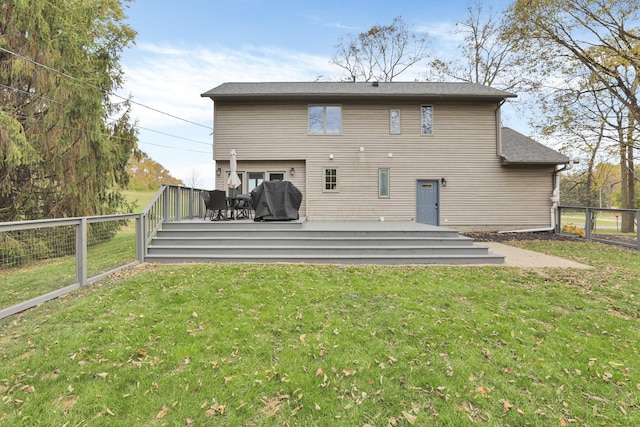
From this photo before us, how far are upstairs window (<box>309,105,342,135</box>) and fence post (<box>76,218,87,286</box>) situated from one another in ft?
26.9

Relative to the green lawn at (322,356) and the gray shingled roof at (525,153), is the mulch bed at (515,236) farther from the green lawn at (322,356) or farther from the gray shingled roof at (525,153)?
the green lawn at (322,356)

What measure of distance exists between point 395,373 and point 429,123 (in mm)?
10851

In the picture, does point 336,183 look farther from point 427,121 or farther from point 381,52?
point 381,52

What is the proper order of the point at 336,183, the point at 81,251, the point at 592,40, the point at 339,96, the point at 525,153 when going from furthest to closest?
the point at 592,40 < the point at 525,153 < the point at 336,183 < the point at 339,96 < the point at 81,251

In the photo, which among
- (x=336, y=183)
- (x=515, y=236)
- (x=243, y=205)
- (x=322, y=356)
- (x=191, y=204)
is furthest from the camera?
(x=336, y=183)

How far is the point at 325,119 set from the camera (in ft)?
36.9

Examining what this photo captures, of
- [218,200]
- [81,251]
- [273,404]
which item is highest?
[218,200]

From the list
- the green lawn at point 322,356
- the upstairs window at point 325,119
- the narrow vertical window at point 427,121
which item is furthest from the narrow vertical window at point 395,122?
the green lawn at point 322,356

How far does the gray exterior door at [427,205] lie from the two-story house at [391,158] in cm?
4

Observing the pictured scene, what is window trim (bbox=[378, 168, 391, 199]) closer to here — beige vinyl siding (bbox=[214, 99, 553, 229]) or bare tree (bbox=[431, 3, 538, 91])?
beige vinyl siding (bbox=[214, 99, 553, 229])

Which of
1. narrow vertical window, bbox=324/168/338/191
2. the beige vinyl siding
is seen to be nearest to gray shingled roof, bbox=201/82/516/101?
the beige vinyl siding

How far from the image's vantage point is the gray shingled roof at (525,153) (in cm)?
1092

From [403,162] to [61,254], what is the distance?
33.9ft

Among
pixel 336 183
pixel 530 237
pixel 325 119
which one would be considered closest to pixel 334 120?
pixel 325 119
